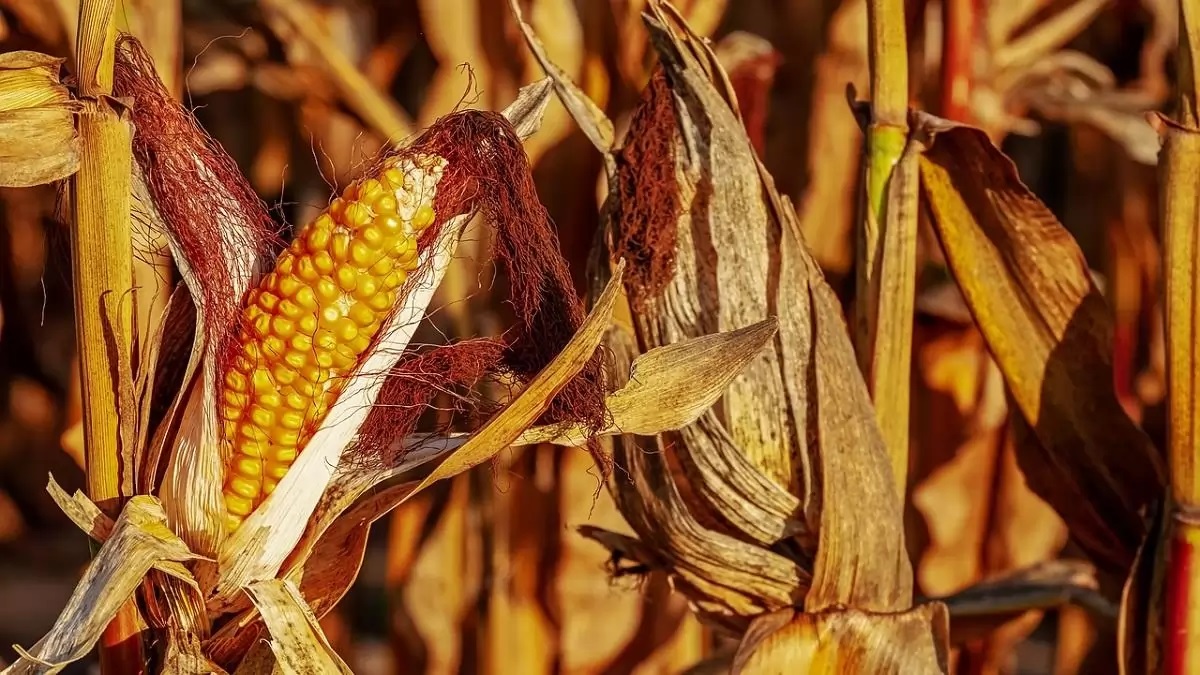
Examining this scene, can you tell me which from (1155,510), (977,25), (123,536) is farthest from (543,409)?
(977,25)

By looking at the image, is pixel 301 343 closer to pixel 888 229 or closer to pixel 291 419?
pixel 291 419

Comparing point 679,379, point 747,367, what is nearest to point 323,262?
point 679,379

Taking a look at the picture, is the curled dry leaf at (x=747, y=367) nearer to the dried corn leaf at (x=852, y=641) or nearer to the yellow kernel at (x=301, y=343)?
the dried corn leaf at (x=852, y=641)

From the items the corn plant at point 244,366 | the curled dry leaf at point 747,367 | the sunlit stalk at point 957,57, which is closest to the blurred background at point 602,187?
the sunlit stalk at point 957,57

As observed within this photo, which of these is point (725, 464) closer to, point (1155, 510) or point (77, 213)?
point (1155, 510)

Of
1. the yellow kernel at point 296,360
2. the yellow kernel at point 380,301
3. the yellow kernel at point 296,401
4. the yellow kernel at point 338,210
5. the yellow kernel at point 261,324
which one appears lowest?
the yellow kernel at point 296,401

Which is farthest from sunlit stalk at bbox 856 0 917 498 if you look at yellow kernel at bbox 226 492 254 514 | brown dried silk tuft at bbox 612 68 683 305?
yellow kernel at bbox 226 492 254 514

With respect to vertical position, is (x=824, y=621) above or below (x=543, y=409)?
below
